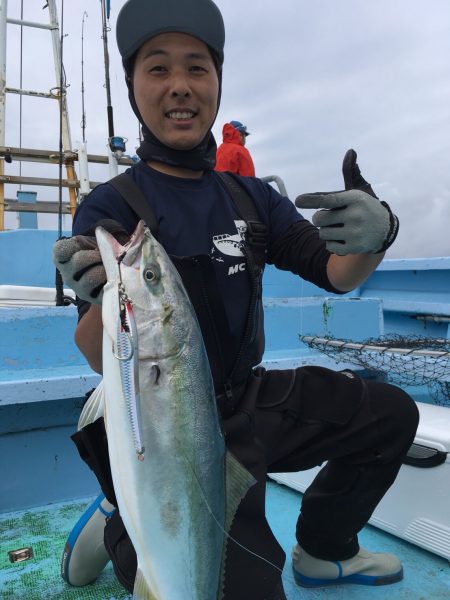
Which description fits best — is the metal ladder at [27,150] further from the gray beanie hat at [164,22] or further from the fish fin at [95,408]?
the fish fin at [95,408]

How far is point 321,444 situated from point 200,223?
106 cm

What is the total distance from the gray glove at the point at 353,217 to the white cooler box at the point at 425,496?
4.27 feet

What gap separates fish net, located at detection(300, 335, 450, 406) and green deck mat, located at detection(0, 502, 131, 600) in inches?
96.0

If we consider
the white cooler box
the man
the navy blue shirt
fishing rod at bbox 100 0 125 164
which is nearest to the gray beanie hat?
the man

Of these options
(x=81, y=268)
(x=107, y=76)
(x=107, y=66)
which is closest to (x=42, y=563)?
(x=81, y=268)

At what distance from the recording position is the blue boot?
2.23 m

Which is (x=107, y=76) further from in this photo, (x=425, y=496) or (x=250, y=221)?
(x=425, y=496)

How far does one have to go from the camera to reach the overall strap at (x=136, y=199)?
1.81 m

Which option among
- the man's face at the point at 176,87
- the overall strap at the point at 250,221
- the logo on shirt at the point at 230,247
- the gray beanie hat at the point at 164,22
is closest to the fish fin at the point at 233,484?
the logo on shirt at the point at 230,247

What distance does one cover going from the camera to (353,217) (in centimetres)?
168

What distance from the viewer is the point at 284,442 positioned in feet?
6.63

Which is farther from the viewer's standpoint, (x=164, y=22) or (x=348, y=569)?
(x=348, y=569)

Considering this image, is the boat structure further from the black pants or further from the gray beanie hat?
the gray beanie hat

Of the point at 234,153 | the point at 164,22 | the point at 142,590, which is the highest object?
the point at 234,153
